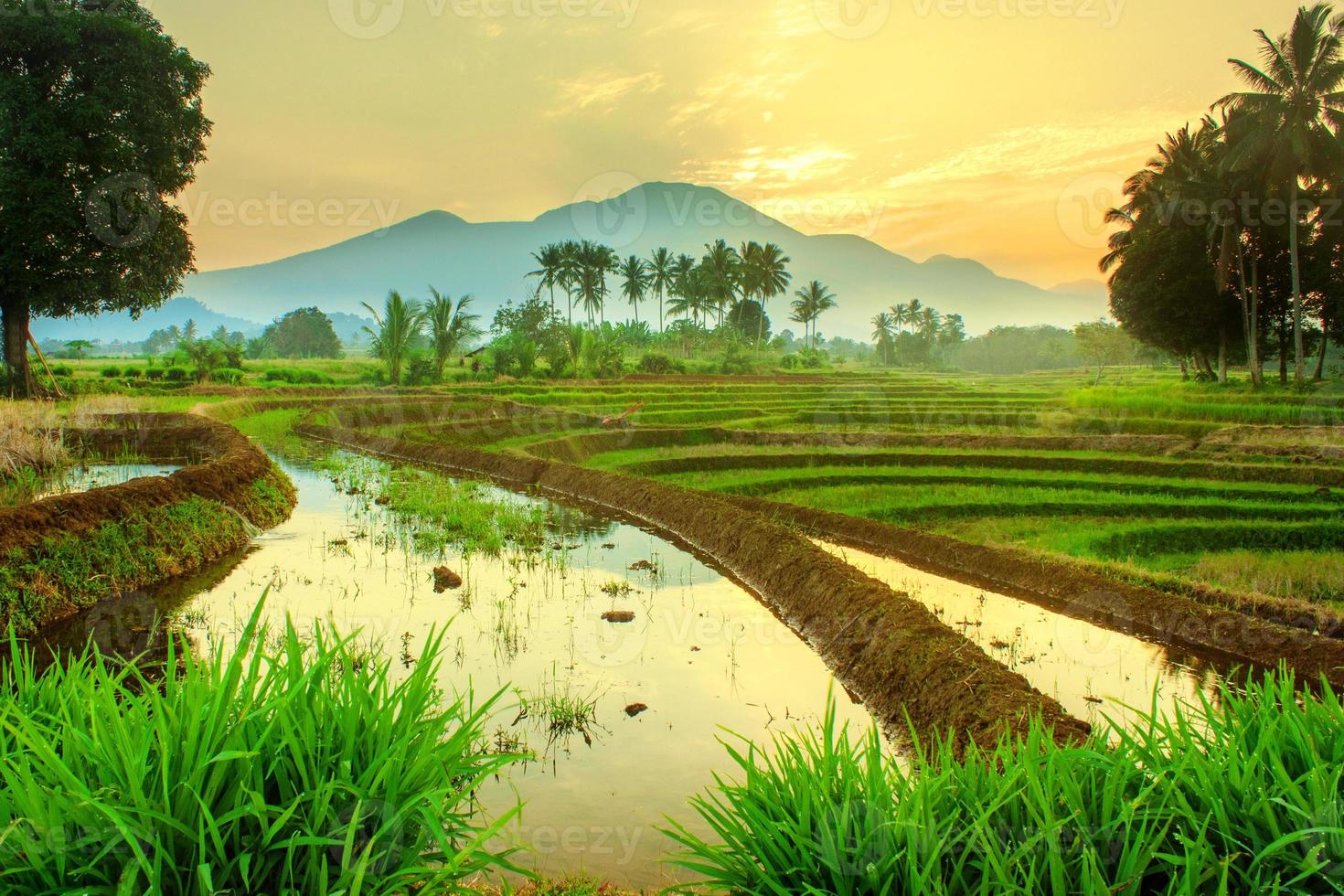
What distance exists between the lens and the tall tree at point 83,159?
747 inches

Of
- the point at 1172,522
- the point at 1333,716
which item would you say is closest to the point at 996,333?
the point at 1172,522

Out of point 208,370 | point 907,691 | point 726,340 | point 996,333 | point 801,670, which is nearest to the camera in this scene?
point 907,691

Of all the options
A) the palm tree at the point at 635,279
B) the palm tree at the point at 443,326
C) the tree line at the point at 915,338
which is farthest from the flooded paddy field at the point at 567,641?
the tree line at the point at 915,338

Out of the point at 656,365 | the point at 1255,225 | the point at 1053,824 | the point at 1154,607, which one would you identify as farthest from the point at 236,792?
the point at 656,365

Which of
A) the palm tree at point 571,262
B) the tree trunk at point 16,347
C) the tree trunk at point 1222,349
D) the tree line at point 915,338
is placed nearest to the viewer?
the tree trunk at point 16,347

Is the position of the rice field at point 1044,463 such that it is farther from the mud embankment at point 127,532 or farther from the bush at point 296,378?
the bush at point 296,378

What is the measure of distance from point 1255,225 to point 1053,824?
35103 millimetres

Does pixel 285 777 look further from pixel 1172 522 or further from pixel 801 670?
pixel 1172 522

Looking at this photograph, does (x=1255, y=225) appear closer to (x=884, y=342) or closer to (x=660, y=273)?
(x=660, y=273)

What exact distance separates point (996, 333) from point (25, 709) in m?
138

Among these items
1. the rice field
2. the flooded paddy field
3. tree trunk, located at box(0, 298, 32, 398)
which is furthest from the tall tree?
the flooded paddy field

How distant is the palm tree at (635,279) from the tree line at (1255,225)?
162ft

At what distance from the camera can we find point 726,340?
64875 mm

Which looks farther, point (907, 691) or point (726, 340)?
point (726, 340)
